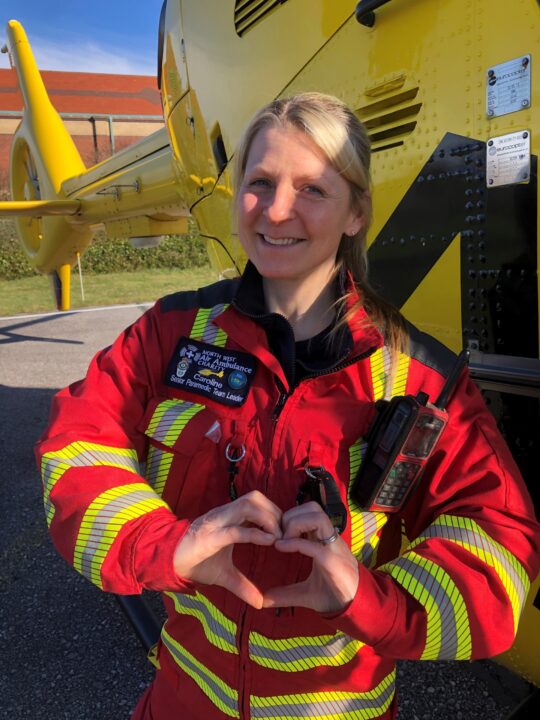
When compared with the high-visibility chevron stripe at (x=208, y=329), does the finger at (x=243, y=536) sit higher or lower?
lower

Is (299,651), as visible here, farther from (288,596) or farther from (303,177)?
(303,177)

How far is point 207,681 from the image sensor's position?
1312mm

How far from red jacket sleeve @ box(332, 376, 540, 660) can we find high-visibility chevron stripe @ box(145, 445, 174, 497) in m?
0.48

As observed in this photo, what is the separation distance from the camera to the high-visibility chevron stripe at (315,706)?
1.25 metres

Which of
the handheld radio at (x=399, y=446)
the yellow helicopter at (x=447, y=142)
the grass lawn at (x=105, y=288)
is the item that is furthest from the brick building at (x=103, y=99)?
the handheld radio at (x=399, y=446)

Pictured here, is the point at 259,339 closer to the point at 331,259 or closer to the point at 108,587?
the point at 331,259

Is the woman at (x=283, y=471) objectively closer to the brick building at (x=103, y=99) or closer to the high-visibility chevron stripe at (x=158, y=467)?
the high-visibility chevron stripe at (x=158, y=467)

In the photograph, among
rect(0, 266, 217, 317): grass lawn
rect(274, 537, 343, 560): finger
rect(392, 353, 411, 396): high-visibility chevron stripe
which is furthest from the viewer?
rect(0, 266, 217, 317): grass lawn

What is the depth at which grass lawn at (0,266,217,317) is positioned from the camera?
44.5ft

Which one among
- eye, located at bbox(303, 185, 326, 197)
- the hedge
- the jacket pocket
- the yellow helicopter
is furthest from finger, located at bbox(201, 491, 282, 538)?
the hedge

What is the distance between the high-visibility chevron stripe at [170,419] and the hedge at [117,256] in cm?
1875

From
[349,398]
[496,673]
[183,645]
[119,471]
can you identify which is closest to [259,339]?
[349,398]

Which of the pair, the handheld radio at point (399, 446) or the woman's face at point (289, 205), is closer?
the handheld radio at point (399, 446)

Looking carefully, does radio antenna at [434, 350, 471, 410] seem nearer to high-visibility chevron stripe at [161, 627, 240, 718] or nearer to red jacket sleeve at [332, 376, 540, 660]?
red jacket sleeve at [332, 376, 540, 660]
